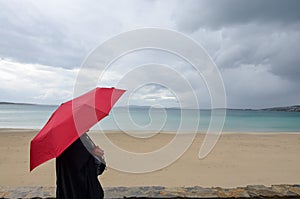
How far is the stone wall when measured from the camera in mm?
2854

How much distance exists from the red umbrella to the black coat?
190 millimetres

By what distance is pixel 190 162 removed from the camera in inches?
337

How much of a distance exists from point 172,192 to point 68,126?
5.37 ft

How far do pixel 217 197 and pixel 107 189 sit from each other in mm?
1321

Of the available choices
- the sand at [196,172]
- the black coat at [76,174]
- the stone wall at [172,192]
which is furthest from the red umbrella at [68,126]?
the sand at [196,172]

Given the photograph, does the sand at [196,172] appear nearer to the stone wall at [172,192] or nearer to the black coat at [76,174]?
the stone wall at [172,192]

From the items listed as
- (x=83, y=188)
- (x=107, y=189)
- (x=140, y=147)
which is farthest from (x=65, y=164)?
(x=140, y=147)

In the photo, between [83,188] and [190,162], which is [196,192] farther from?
[190,162]

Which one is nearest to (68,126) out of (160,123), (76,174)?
(76,174)

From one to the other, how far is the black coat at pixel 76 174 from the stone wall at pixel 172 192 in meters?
0.82

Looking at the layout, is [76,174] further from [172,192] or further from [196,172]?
[196,172]

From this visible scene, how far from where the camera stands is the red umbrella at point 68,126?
1820 mm

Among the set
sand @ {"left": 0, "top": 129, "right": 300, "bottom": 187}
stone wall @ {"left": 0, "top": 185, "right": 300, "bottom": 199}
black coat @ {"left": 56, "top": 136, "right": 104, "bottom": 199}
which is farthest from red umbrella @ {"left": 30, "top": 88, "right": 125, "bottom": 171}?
sand @ {"left": 0, "top": 129, "right": 300, "bottom": 187}

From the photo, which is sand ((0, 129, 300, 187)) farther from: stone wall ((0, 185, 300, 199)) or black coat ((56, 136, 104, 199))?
black coat ((56, 136, 104, 199))
